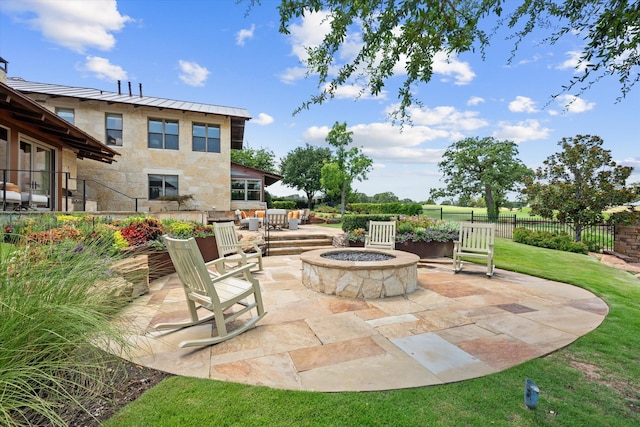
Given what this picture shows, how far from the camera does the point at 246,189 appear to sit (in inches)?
783

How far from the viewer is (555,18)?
301 centimetres

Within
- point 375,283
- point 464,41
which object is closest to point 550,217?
point 375,283

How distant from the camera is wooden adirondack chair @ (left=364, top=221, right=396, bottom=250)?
7750 millimetres

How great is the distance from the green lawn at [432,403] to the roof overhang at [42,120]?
8725 millimetres

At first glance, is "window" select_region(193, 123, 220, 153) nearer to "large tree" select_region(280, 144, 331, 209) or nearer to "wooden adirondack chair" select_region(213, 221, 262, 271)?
"wooden adirondack chair" select_region(213, 221, 262, 271)

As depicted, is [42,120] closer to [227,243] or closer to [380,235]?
[227,243]

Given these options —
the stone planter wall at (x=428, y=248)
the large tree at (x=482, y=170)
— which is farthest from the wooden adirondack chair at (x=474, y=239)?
the large tree at (x=482, y=170)

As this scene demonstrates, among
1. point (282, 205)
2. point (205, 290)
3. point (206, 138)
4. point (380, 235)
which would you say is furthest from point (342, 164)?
point (205, 290)

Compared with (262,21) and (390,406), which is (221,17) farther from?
(390,406)

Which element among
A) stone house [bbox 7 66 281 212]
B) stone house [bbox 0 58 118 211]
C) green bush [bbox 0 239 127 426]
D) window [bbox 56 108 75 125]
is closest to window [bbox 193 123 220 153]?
stone house [bbox 7 66 281 212]

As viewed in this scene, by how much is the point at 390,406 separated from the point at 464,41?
344 cm

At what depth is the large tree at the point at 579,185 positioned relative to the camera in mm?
12227

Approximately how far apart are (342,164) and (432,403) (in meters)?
27.0

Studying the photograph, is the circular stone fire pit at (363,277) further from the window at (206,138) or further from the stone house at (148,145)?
the window at (206,138)
